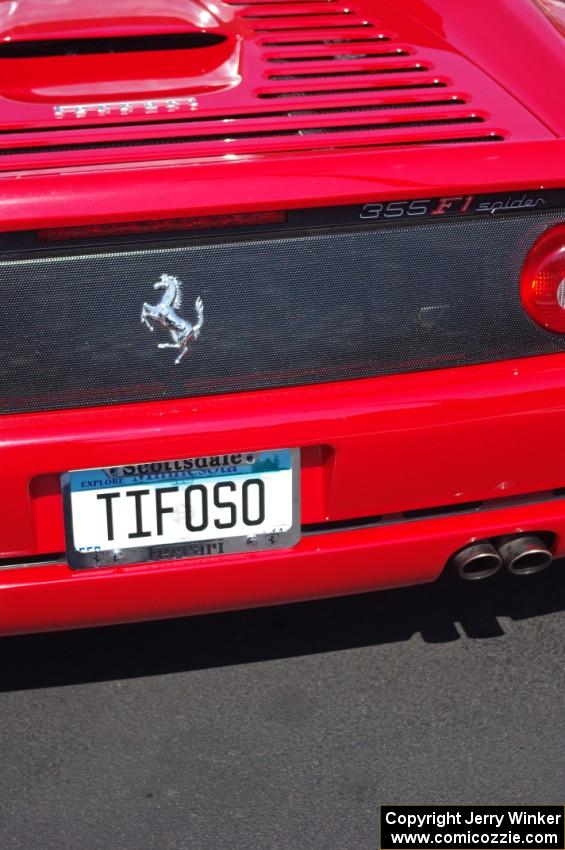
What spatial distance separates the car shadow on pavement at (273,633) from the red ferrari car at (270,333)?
0.51 meters

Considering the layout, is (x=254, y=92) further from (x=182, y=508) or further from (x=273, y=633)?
(x=273, y=633)

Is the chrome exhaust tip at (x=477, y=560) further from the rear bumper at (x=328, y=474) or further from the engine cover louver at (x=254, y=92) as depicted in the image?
the engine cover louver at (x=254, y=92)

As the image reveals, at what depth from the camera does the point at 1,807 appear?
258cm

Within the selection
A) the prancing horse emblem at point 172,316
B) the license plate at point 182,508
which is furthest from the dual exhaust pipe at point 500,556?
the prancing horse emblem at point 172,316

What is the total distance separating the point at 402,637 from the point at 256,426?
3.19 ft

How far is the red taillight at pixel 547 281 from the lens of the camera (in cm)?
250

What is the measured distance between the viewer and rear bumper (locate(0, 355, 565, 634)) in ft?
7.79

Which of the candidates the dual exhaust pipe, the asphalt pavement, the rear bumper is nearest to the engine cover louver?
the rear bumper

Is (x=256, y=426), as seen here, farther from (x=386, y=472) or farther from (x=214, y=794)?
(x=214, y=794)

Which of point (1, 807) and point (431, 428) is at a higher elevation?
point (431, 428)

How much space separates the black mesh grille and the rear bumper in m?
0.04

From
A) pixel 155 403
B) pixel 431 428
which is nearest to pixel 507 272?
pixel 431 428

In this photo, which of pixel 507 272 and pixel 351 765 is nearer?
pixel 507 272

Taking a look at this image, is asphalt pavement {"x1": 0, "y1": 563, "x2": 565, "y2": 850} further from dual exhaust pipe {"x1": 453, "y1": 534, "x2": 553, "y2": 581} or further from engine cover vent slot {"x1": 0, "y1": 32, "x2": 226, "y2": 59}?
engine cover vent slot {"x1": 0, "y1": 32, "x2": 226, "y2": 59}
